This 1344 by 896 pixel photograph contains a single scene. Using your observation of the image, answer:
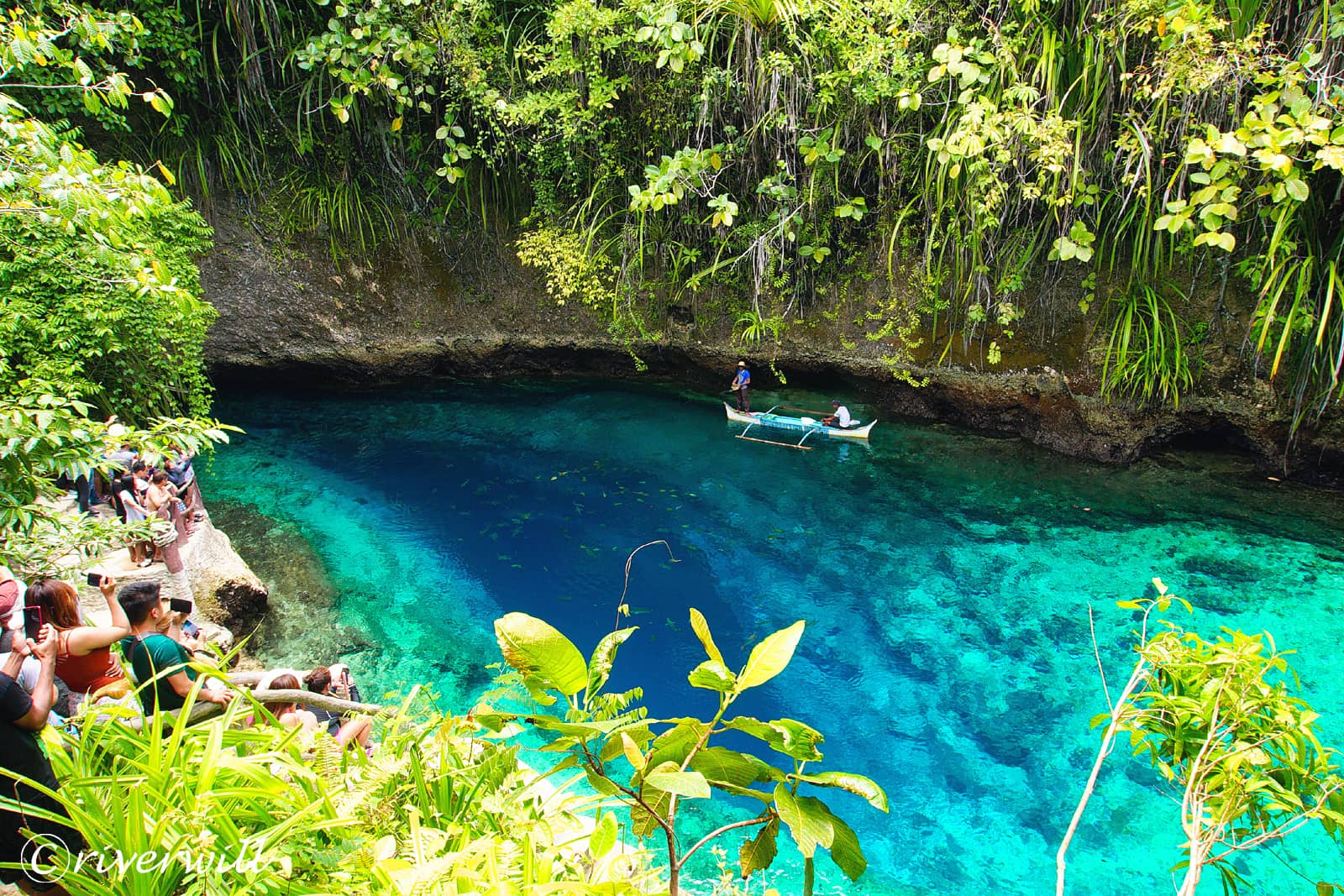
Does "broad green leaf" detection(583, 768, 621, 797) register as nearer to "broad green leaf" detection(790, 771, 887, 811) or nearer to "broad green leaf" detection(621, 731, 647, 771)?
"broad green leaf" detection(621, 731, 647, 771)

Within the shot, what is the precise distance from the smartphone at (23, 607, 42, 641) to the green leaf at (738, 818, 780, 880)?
340cm

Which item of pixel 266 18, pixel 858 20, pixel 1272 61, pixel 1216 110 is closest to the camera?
pixel 1272 61

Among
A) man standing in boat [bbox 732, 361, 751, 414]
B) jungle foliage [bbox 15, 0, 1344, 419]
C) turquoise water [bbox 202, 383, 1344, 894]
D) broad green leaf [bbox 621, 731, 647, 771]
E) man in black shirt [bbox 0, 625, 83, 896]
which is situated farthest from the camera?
man standing in boat [bbox 732, 361, 751, 414]

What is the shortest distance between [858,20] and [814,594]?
577 cm

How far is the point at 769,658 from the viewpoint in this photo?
1406 millimetres

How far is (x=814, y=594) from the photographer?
23.1 feet

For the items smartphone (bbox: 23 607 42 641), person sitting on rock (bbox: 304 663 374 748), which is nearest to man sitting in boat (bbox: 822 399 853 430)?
person sitting on rock (bbox: 304 663 374 748)

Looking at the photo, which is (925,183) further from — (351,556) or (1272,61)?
(351,556)

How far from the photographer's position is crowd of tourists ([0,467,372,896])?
6.25 ft

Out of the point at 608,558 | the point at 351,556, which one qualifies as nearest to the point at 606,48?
the point at 608,558

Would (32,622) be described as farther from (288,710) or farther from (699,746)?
(699,746)

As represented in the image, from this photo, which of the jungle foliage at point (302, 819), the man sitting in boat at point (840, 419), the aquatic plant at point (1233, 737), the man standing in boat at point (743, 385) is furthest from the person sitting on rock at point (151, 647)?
the man sitting in boat at point (840, 419)

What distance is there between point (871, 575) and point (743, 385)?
3.75 meters

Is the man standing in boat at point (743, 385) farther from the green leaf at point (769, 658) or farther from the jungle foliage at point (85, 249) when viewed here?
the green leaf at point (769, 658)
